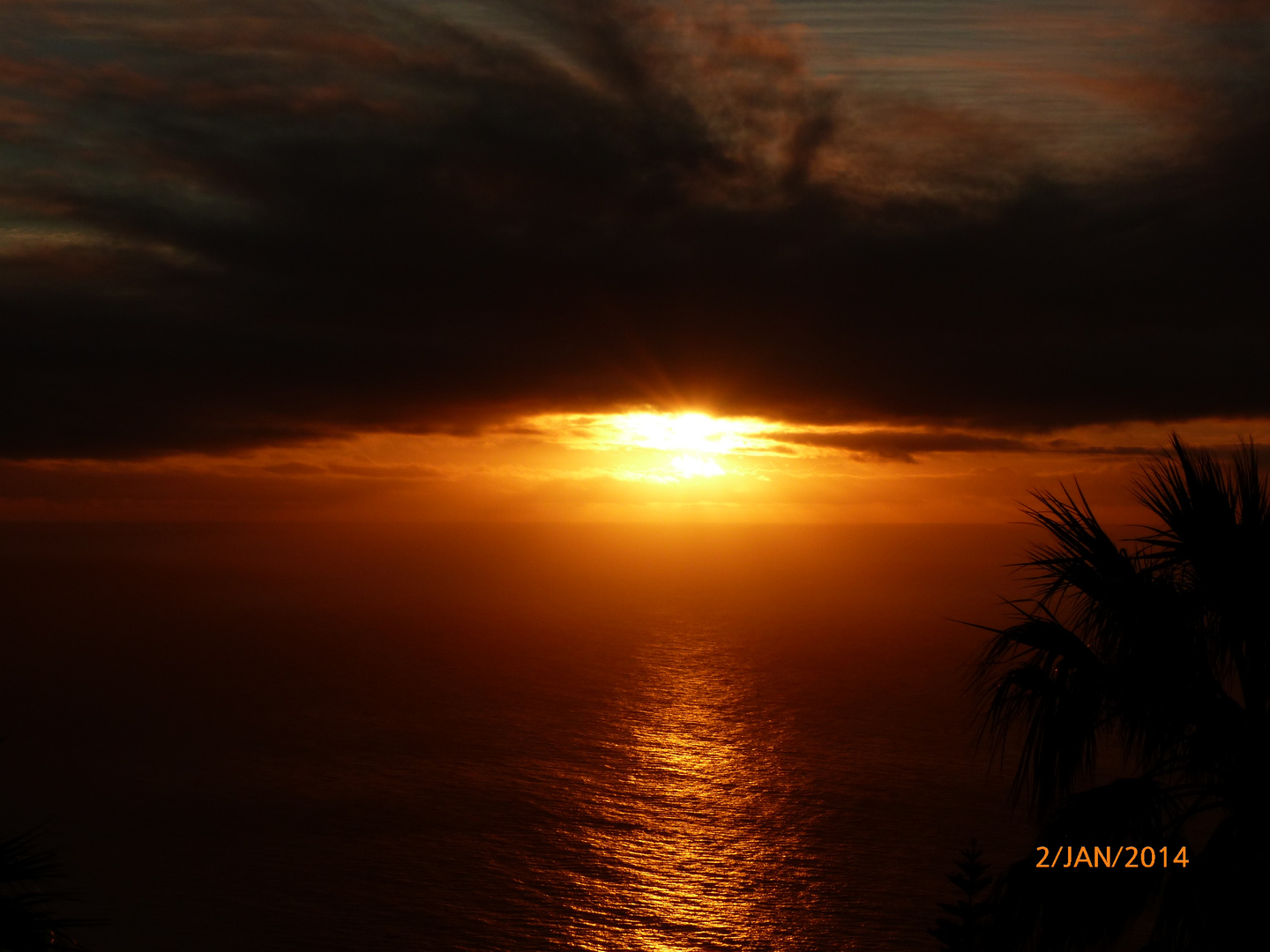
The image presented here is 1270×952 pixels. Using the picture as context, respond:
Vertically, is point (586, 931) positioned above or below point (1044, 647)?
below

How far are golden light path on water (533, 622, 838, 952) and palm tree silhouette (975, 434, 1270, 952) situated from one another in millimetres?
36669

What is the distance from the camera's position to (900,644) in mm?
122625

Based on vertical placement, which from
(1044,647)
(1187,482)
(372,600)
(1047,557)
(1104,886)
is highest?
(1187,482)

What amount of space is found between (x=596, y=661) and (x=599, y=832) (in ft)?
178

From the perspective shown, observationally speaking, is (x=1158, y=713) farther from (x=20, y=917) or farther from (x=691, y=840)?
(x=691, y=840)

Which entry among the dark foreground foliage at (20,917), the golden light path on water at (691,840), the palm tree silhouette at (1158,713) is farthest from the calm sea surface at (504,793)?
the palm tree silhouette at (1158,713)

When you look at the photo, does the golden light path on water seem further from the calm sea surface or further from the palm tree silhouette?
the palm tree silhouette

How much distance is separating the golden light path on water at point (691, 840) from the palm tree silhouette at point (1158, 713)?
36.7 metres

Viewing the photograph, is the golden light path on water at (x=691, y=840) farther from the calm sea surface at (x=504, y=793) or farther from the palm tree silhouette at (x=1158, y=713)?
the palm tree silhouette at (x=1158, y=713)

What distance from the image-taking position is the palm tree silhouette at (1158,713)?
802 cm

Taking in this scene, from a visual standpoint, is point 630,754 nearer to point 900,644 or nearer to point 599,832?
point 599,832

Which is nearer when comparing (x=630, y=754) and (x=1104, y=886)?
(x=1104, y=886)

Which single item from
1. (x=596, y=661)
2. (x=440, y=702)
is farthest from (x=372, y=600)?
(x=440, y=702)
